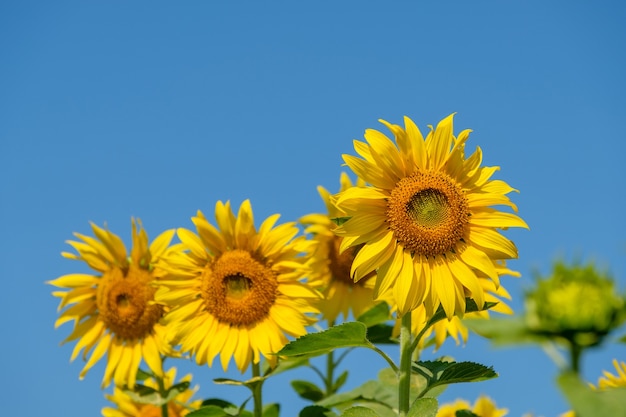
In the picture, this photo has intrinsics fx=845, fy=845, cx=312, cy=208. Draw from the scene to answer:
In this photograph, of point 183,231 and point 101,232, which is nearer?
point 183,231

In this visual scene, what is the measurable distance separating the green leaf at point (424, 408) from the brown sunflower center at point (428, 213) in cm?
89

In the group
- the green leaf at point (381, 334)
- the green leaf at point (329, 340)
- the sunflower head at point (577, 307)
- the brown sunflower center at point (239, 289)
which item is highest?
the brown sunflower center at point (239, 289)

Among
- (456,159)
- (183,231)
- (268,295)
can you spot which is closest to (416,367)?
(456,159)

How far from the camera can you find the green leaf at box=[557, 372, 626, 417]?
1.88 meters

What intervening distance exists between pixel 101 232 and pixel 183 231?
0.92m

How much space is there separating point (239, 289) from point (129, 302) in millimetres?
967

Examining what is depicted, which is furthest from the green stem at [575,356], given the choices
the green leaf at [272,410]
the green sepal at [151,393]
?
the green sepal at [151,393]

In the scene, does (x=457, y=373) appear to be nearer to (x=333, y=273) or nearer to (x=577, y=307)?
(x=577, y=307)

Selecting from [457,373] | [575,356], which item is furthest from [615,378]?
[575,356]

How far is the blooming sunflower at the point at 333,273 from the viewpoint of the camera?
6340mm

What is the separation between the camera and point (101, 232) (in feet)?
20.2

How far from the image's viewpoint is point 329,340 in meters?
4.00

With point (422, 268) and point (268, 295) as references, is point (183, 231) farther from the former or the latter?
point (422, 268)

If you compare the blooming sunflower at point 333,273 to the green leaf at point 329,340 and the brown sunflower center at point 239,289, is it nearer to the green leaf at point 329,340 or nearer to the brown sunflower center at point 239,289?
the brown sunflower center at point 239,289
